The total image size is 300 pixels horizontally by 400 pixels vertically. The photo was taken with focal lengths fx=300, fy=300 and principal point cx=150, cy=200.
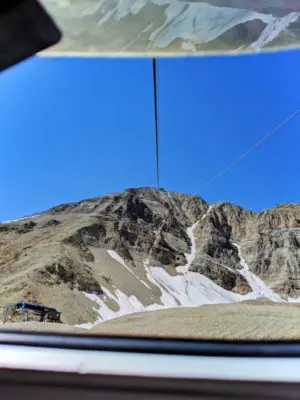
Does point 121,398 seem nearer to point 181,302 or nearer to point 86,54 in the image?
point 86,54

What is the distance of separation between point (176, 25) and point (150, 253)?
45.7ft

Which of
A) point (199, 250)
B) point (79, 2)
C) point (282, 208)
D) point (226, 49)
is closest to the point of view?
point (79, 2)

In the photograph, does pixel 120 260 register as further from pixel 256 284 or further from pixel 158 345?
pixel 158 345

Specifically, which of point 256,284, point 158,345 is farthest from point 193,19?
point 256,284

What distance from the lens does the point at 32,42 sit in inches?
27.2

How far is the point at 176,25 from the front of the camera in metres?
1.40

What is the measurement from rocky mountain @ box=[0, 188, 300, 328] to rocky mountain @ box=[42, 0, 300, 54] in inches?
246

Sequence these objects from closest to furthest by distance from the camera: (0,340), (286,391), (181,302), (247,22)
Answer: (286,391)
(0,340)
(247,22)
(181,302)

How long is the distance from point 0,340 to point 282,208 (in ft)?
29.4

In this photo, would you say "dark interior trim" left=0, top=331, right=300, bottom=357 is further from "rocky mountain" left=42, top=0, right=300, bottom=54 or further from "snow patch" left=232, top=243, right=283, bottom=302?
"snow patch" left=232, top=243, right=283, bottom=302

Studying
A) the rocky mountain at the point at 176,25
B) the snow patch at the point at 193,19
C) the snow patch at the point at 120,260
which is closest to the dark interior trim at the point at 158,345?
the rocky mountain at the point at 176,25

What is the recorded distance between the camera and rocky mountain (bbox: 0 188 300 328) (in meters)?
8.82

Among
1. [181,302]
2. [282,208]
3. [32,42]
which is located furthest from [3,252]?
[32,42]

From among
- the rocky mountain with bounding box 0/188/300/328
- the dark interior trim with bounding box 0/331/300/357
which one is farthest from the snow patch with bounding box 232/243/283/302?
the dark interior trim with bounding box 0/331/300/357
